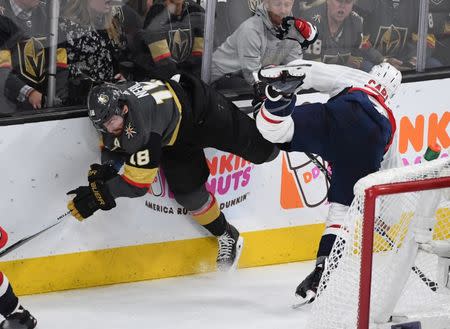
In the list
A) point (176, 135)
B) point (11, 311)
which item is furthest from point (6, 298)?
point (176, 135)

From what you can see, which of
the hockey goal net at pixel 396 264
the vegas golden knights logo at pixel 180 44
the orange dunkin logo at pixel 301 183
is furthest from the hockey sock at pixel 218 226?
the hockey goal net at pixel 396 264

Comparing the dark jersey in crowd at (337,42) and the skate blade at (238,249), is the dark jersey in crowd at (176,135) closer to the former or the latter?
the skate blade at (238,249)

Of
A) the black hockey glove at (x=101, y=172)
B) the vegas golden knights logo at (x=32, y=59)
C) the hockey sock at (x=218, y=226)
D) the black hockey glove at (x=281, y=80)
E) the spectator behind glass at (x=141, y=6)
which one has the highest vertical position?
the spectator behind glass at (x=141, y=6)

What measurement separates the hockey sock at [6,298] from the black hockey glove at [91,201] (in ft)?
1.37

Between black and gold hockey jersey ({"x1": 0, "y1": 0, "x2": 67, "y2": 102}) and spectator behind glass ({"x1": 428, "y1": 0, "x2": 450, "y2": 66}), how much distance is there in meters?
1.84

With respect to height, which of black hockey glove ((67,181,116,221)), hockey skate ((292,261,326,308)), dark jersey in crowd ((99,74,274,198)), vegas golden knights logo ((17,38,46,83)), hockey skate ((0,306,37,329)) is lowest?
hockey skate ((0,306,37,329))

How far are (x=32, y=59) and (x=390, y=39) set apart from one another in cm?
174

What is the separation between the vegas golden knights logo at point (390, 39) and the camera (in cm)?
544

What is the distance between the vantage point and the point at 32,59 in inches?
186

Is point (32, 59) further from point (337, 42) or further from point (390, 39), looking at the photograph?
point (390, 39)

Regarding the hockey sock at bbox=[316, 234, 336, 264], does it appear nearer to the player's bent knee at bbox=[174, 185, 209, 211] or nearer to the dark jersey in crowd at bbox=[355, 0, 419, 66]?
the player's bent knee at bbox=[174, 185, 209, 211]

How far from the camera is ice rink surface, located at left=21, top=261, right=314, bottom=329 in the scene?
183 inches

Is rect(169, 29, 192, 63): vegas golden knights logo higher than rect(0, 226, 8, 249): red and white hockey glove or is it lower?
higher

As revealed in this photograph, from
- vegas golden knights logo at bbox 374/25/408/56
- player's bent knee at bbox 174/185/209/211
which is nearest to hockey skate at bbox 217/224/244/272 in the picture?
player's bent knee at bbox 174/185/209/211
